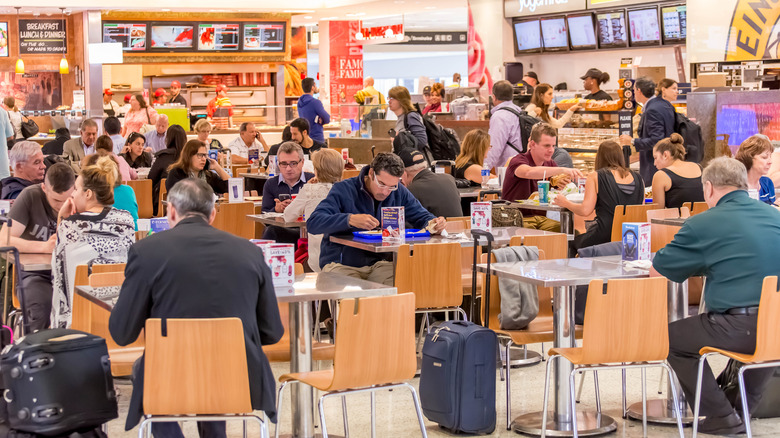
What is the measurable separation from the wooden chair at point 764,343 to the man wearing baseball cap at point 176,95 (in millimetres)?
13670

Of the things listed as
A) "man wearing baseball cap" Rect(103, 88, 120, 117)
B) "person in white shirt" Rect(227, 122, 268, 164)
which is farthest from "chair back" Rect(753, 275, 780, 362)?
"man wearing baseball cap" Rect(103, 88, 120, 117)

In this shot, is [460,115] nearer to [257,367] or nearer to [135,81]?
[135,81]

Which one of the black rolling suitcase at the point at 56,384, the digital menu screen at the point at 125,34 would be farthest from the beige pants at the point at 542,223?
the digital menu screen at the point at 125,34

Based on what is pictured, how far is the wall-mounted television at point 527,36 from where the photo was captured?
15.9 m

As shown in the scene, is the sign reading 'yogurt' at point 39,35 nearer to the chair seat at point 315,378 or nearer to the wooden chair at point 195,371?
the chair seat at point 315,378

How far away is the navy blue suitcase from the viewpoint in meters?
4.50

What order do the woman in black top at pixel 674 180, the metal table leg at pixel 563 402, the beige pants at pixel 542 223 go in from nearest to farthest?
the metal table leg at pixel 563 402 → the woman in black top at pixel 674 180 → the beige pants at pixel 542 223

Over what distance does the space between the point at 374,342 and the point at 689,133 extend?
655 centimetres

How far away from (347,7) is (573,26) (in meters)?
4.30

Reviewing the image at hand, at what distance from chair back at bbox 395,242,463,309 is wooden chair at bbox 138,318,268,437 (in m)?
1.88

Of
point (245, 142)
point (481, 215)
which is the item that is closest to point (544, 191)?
point (481, 215)

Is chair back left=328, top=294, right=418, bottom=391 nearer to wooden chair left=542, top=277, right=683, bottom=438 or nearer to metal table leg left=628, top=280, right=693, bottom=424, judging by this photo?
wooden chair left=542, top=277, right=683, bottom=438

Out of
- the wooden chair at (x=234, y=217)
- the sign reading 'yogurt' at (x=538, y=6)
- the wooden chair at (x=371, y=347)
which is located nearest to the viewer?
the wooden chair at (x=371, y=347)

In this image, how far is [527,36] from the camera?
52.7ft
